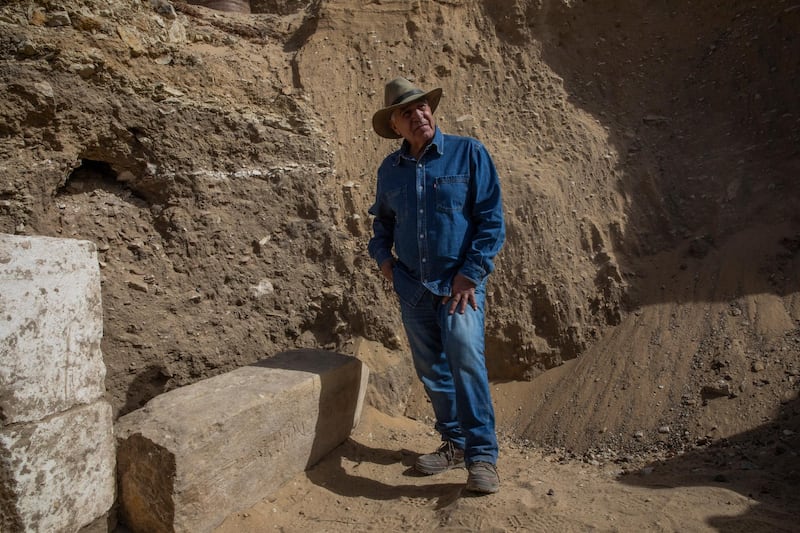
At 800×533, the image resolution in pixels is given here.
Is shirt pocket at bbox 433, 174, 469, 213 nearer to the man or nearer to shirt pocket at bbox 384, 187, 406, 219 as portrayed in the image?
the man

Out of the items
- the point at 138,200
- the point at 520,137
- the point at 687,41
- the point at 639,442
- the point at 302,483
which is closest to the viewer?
the point at 302,483

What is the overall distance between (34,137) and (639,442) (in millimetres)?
4215

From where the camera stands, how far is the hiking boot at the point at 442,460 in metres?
3.13

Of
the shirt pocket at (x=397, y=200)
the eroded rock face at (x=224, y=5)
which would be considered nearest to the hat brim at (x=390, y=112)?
the shirt pocket at (x=397, y=200)

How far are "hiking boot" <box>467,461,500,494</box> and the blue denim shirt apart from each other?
0.84 metres

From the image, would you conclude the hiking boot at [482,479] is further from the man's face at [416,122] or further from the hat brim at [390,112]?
the hat brim at [390,112]

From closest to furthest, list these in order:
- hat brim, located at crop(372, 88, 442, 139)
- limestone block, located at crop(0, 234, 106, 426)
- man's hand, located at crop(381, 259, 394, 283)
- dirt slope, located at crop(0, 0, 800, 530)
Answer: limestone block, located at crop(0, 234, 106, 426) < hat brim, located at crop(372, 88, 442, 139) < man's hand, located at crop(381, 259, 394, 283) < dirt slope, located at crop(0, 0, 800, 530)

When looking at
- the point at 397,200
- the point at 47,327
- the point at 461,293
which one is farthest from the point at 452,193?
the point at 47,327

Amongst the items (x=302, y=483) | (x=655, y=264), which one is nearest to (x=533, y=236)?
(x=655, y=264)

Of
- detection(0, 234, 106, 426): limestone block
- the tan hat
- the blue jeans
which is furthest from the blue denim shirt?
detection(0, 234, 106, 426): limestone block

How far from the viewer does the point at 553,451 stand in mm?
3811

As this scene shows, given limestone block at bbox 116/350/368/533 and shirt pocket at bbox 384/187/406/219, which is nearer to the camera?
limestone block at bbox 116/350/368/533

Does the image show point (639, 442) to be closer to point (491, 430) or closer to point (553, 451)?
point (553, 451)

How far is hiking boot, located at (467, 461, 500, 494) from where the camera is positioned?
2.73 meters
